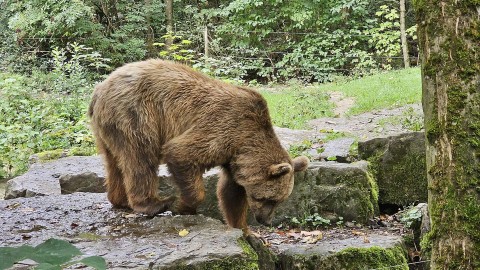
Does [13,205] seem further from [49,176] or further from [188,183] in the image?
[188,183]

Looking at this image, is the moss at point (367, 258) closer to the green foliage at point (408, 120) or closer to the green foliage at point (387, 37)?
the green foliage at point (408, 120)

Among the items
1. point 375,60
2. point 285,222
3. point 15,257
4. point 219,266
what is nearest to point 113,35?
point 375,60

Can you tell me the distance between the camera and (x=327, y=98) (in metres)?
14.9

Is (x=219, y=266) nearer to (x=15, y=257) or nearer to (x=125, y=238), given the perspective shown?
(x=125, y=238)

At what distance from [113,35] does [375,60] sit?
33.7 feet

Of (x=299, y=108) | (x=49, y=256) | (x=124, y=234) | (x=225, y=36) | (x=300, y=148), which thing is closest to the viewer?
(x=49, y=256)

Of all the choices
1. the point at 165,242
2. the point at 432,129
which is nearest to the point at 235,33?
the point at 165,242

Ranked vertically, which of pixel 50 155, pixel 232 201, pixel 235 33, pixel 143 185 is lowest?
pixel 50 155

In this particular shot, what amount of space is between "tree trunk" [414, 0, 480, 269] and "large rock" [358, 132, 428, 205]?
3990mm

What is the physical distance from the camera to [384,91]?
14.8 m

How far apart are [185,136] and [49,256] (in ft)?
13.2

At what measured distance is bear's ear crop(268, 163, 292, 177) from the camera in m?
5.52

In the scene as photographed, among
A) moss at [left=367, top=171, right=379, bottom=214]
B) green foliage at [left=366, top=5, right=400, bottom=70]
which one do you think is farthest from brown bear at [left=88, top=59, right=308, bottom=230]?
green foliage at [left=366, top=5, right=400, bottom=70]

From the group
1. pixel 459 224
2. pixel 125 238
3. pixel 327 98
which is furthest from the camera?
pixel 327 98
